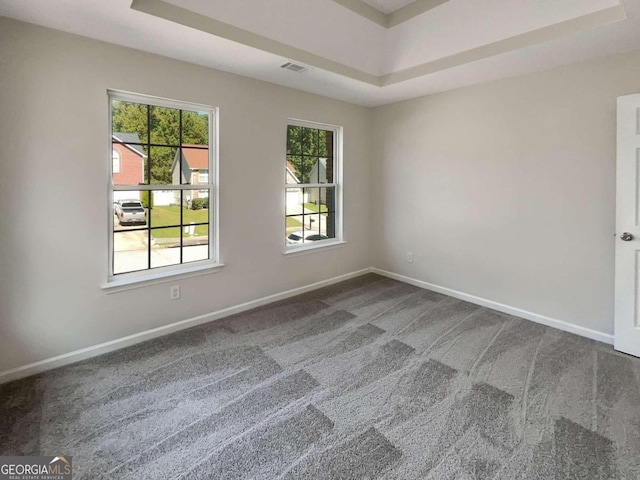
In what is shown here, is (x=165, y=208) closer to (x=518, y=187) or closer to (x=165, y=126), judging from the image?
(x=165, y=126)

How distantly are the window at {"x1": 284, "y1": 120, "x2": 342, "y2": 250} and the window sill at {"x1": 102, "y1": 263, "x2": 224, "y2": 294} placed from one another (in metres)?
1.05

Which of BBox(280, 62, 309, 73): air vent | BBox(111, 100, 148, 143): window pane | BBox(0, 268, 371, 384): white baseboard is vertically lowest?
BBox(0, 268, 371, 384): white baseboard

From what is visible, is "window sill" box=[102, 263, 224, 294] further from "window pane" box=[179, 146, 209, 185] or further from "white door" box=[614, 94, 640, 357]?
"white door" box=[614, 94, 640, 357]

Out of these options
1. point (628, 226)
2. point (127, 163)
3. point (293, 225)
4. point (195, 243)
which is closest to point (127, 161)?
point (127, 163)

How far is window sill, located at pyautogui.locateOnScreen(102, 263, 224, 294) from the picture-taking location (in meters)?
2.71

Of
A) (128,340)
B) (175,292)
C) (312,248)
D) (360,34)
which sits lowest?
(128,340)

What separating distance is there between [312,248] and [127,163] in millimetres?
2188

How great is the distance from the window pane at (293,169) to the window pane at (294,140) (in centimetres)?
6

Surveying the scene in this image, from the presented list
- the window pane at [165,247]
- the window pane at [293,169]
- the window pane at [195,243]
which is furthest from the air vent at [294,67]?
the window pane at [165,247]

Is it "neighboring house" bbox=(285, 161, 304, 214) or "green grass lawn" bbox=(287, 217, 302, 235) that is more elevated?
"neighboring house" bbox=(285, 161, 304, 214)

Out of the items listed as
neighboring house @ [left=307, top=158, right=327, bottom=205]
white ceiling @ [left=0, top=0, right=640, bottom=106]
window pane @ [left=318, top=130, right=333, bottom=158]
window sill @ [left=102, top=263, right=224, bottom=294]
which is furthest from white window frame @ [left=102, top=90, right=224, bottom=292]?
window pane @ [left=318, top=130, right=333, bottom=158]

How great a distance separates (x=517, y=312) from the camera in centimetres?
344

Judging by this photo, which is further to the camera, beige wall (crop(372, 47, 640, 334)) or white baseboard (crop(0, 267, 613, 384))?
beige wall (crop(372, 47, 640, 334))

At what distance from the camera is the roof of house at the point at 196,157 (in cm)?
310
